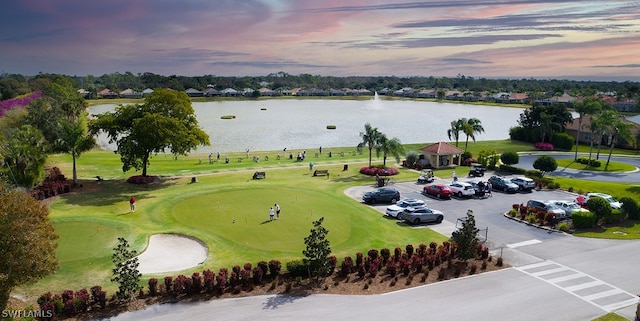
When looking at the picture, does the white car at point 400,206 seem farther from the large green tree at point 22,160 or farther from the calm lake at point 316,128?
the calm lake at point 316,128

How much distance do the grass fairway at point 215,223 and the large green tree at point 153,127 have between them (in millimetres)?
3476

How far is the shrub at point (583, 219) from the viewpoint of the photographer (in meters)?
33.8

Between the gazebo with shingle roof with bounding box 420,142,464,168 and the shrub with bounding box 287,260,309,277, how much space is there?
38371 millimetres

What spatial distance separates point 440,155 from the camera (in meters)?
58.8

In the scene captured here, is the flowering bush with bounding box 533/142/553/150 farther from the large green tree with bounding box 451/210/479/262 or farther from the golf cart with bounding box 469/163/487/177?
the large green tree with bounding box 451/210/479/262

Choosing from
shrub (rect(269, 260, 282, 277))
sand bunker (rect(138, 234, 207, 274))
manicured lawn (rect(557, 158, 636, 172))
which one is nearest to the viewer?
shrub (rect(269, 260, 282, 277))

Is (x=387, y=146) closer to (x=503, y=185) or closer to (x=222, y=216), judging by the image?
(x=503, y=185)

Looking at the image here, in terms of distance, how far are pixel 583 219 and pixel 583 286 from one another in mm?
11809

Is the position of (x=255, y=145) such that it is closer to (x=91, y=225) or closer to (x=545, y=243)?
(x=91, y=225)

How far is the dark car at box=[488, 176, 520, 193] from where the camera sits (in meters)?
45.7

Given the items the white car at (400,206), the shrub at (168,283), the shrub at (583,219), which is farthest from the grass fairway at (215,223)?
the shrub at (583,219)

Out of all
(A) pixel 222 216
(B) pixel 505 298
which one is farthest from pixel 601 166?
(A) pixel 222 216

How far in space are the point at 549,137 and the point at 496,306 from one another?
241 ft

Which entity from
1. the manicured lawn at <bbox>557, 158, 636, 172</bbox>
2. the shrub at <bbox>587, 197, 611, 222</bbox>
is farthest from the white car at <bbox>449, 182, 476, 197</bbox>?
the manicured lawn at <bbox>557, 158, 636, 172</bbox>
